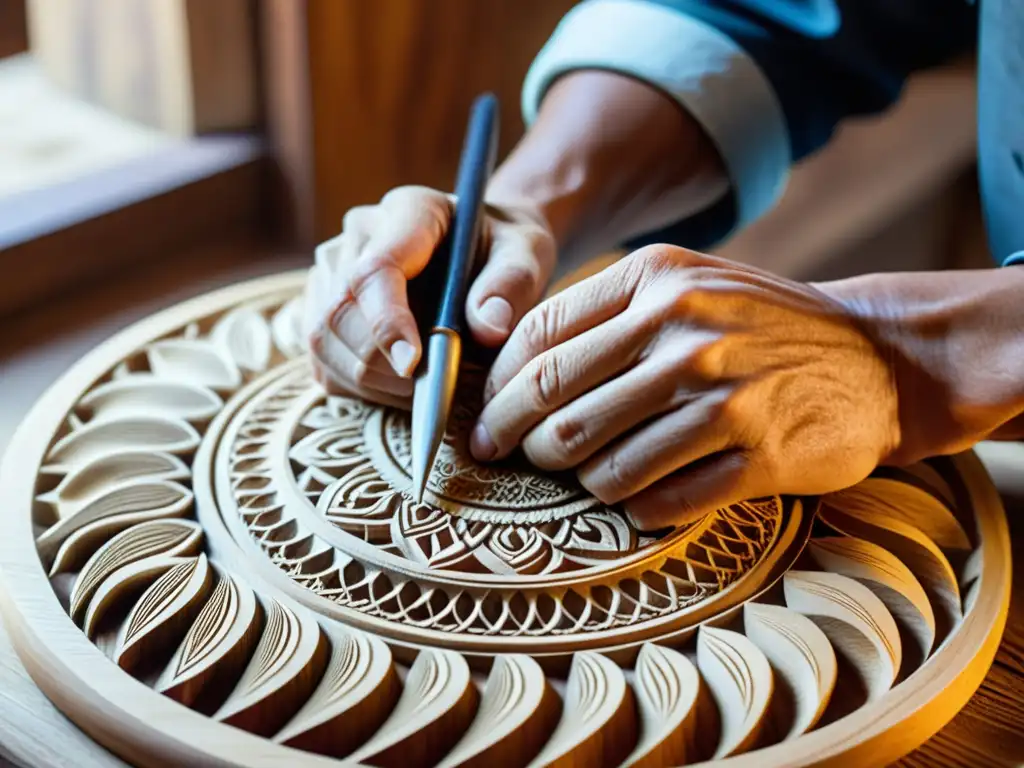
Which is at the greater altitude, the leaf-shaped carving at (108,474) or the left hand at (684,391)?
the left hand at (684,391)

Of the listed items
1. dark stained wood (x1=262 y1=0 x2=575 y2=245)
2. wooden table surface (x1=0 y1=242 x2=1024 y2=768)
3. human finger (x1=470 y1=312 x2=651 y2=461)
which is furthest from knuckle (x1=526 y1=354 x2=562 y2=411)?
dark stained wood (x1=262 y1=0 x2=575 y2=245)

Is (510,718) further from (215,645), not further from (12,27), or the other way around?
(12,27)

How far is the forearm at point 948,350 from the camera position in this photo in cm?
64

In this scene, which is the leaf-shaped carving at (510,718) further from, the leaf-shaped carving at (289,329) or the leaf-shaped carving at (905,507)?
the leaf-shaped carving at (289,329)

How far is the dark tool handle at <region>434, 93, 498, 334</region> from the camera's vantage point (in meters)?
0.64

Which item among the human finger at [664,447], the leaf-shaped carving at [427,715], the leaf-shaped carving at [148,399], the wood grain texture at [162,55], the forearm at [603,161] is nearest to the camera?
the leaf-shaped carving at [427,715]

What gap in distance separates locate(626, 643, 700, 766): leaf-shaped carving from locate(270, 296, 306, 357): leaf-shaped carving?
361mm

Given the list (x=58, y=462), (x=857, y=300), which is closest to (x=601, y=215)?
(x=857, y=300)

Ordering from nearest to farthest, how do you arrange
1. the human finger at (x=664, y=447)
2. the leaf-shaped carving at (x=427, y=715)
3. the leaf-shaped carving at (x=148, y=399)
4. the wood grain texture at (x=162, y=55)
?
the leaf-shaped carving at (x=427, y=715)
the human finger at (x=664, y=447)
the leaf-shaped carving at (x=148, y=399)
the wood grain texture at (x=162, y=55)

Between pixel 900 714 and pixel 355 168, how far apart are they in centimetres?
75

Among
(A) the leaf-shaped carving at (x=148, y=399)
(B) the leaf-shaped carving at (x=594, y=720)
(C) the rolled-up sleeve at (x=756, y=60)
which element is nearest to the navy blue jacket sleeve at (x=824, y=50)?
(C) the rolled-up sleeve at (x=756, y=60)

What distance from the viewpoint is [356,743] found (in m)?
0.49

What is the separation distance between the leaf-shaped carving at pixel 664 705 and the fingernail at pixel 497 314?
20 centimetres

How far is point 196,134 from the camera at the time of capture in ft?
3.35
